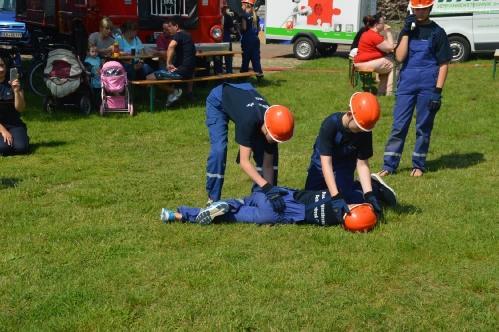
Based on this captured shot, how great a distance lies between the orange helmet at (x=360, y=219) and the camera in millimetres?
5875

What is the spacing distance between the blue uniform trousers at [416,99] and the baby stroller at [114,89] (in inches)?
A: 210

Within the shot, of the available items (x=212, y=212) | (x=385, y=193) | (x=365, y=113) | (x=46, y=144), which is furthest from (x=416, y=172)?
(x=46, y=144)

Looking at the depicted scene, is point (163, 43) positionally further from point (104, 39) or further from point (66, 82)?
point (66, 82)

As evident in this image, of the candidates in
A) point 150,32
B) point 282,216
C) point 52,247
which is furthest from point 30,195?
point 150,32

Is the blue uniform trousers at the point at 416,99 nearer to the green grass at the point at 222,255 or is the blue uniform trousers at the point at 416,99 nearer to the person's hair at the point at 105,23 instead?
the green grass at the point at 222,255

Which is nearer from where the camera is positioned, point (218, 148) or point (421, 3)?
point (218, 148)

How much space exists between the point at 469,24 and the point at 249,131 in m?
14.4

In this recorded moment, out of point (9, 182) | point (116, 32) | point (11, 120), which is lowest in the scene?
point (9, 182)

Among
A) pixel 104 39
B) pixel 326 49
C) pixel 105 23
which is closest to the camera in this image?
pixel 105 23

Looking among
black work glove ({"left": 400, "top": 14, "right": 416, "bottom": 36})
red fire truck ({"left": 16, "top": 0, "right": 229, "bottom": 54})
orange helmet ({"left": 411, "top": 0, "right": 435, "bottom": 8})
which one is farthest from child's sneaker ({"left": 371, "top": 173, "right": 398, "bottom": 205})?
red fire truck ({"left": 16, "top": 0, "right": 229, "bottom": 54})

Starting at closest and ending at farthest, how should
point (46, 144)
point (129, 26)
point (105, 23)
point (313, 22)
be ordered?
1. point (46, 144)
2. point (105, 23)
3. point (129, 26)
4. point (313, 22)

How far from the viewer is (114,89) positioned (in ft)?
38.6

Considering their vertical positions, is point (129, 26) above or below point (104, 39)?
above

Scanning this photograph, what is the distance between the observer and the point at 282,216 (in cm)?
613
